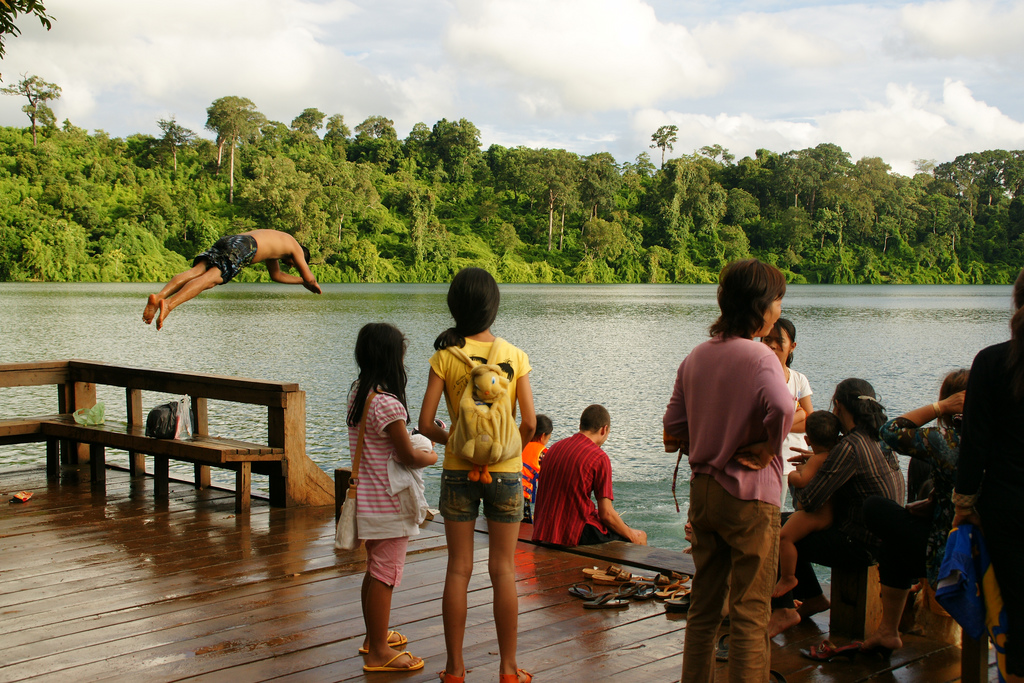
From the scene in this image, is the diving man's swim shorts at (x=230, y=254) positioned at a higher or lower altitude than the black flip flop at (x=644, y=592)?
higher

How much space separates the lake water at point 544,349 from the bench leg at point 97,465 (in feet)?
5.70

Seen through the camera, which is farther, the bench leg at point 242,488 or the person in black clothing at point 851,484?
the bench leg at point 242,488

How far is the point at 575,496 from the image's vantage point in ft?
16.0

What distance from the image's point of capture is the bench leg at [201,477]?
6.70 meters

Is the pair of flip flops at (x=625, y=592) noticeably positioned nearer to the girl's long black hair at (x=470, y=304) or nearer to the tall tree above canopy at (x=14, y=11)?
the girl's long black hair at (x=470, y=304)

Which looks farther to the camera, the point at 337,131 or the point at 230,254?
the point at 337,131

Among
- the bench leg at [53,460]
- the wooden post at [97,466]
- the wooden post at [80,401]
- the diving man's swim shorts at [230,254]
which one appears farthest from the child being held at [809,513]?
the wooden post at [80,401]

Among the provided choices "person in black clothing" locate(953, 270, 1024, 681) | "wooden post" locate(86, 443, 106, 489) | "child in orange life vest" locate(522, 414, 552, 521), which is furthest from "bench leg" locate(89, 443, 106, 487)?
"person in black clothing" locate(953, 270, 1024, 681)

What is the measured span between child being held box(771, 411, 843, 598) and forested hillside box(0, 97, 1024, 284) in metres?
72.4

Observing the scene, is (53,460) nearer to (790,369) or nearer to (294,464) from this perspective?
(294,464)

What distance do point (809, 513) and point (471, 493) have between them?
1.59 meters

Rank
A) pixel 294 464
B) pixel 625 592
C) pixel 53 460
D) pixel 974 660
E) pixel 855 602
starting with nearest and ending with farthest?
pixel 974 660, pixel 855 602, pixel 625 592, pixel 294 464, pixel 53 460

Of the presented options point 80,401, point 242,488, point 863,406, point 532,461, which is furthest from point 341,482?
point 80,401

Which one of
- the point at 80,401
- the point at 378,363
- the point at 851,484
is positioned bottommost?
the point at 80,401
